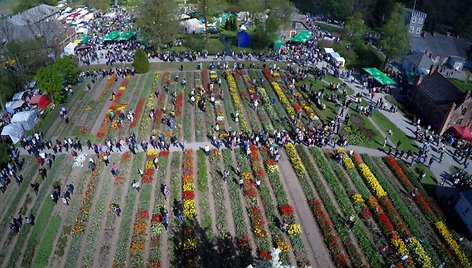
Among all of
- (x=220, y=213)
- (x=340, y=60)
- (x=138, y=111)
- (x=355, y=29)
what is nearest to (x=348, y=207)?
(x=220, y=213)

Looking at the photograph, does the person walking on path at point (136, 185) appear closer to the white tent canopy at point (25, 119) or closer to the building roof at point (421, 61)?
the white tent canopy at point (25, 119)

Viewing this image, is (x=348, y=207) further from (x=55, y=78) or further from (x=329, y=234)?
(x=55, y=78)

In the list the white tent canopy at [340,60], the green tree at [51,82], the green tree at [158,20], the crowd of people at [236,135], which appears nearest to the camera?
the crowd of people at [236,135]

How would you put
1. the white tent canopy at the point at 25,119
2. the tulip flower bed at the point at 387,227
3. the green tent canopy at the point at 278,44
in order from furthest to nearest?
the green tent canopy at the point at 278,44, the white tent canopy at the point at 25,119, the tulip flower bed at the point at 387,227

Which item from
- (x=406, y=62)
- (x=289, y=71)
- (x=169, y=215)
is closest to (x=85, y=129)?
(x=169, y=215)

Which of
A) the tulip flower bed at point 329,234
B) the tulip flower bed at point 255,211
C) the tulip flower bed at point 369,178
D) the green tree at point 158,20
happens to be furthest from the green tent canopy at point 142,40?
the tulip flower bed at point 329,234

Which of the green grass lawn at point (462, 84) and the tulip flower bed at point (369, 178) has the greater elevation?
the green grass lawn at point (462, 84)
